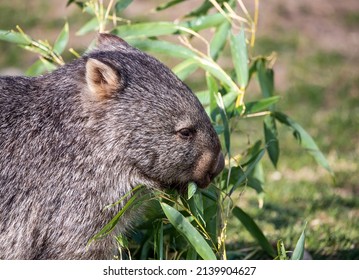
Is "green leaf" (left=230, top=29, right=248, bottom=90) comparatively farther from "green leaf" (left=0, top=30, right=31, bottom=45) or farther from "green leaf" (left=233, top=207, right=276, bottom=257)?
"green leaf" (left=0, top=30, right=31, bottom=45)

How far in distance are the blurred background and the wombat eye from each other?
1.47 m

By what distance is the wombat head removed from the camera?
3836 mm

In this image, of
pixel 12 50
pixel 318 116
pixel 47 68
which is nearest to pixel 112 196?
pixel 47 68

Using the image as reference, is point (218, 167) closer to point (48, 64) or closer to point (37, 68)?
point (48, 64)

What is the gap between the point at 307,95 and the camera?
9.67 metres

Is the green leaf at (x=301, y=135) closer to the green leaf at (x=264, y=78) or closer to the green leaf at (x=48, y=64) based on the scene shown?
the green leaf at (x=264, y=78)

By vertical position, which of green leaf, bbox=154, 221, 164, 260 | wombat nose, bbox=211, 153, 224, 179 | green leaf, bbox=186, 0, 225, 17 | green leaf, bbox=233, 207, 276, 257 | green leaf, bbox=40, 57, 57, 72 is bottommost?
green leaf, bbox=233, 207, 276, 257

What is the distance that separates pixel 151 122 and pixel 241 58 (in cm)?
114

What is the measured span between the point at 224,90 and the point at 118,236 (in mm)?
1403

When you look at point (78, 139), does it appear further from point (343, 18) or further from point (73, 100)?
point (343, 18)

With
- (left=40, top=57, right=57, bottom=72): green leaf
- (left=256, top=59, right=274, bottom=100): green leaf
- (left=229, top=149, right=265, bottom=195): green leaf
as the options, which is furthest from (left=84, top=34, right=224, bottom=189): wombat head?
(left=256, top=59, right=274, bottom=100): green leaf
